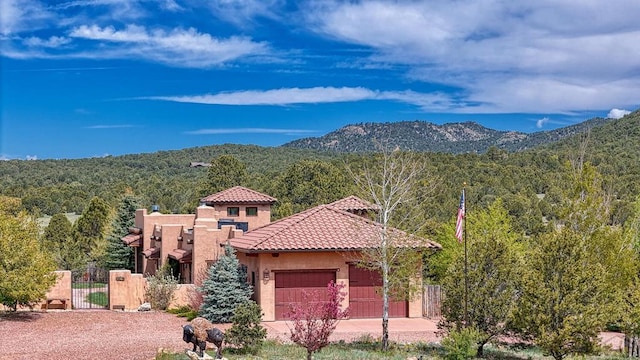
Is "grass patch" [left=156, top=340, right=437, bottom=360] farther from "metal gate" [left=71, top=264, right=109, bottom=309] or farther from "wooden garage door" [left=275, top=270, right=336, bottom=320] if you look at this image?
"metal gate" [left=71, top=264, right=109, bottom=309]

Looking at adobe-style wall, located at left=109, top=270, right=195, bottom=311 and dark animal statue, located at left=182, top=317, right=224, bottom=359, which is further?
adobe-style wall, located at left=109, top=270, right=195, bottom=311

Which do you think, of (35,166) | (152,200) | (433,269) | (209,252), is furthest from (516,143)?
(209,252)

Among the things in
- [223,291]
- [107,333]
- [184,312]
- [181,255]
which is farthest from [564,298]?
[181,255]

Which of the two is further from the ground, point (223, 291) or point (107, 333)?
point (223, 291)

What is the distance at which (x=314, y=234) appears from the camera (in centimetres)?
2862

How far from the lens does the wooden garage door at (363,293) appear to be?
2841cm

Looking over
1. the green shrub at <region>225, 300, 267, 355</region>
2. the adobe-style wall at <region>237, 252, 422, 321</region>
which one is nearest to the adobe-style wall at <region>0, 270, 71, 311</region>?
the adobe-style wall at <region>237, 252, 422, 321</region>

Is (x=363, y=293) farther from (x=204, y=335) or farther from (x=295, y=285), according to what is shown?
(x=204, y=335)

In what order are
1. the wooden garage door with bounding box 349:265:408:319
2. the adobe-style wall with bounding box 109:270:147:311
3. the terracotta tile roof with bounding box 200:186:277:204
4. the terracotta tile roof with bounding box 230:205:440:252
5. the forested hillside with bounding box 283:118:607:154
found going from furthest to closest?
the forested hillside with bounding box 283:118:607:154, the terracotta tile roof with bounding box 200:186:277:204, the adobe-style wall with bounding box 109:270:147:311, the wooden garage door with bounding box 349:265:408:319, the terracotta tile roof with bounding box 230:205:440:252

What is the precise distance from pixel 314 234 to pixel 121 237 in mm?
25115

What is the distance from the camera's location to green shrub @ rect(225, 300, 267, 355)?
1938 cm

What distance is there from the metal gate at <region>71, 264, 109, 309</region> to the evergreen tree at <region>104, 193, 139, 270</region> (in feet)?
8.65

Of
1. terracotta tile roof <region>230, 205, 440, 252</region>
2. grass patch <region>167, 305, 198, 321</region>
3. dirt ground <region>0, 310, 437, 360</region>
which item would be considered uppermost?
terracotta tile roof <region>230, 205, 440, 252</region>

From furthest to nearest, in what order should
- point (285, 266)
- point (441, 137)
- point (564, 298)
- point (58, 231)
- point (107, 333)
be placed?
point (441, 137) < point (58, 231) < point (285, 266) < point (107, 333) < point (564, 298)
